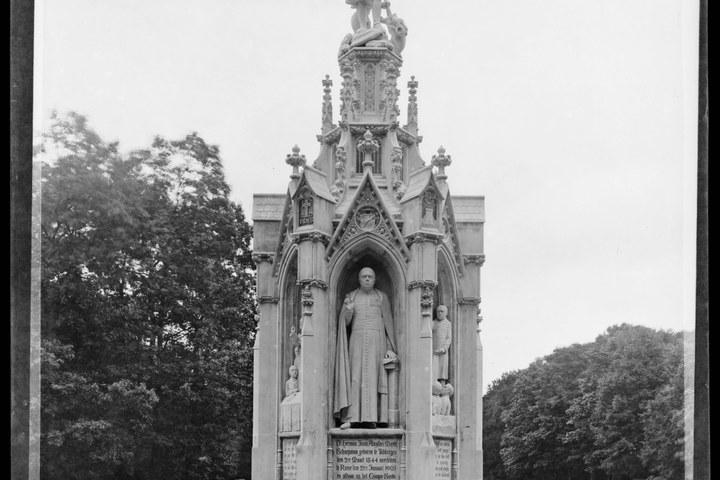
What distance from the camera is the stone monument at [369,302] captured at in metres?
16.5

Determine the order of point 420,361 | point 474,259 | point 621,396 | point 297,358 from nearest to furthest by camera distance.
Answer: point 420,361
point 297,358
point 474,259
point 621,396

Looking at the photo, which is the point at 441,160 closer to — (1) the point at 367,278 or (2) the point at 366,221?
(2) the point at 366,221

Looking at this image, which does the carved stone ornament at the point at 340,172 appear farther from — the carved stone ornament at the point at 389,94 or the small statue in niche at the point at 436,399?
the small statue in niche at the point at 436,399

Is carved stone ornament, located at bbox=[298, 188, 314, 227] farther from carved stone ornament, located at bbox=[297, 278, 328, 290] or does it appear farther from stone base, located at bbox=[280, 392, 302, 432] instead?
stone base, located at bbox=[280, 392, 302, 432]

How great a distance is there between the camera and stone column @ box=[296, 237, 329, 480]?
16344mm

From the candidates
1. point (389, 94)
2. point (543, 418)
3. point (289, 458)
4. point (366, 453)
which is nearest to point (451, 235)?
point (389, 94)

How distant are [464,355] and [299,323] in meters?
2.68

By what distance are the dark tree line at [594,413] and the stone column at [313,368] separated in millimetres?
Result: 13650

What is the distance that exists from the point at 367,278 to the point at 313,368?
1590mm

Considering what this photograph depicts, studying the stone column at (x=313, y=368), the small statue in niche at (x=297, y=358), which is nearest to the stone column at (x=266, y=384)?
the small statue in niche at (x=297, y=358)

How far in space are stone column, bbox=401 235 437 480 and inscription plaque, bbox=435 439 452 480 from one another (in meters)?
0.47

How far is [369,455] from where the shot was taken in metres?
16.5

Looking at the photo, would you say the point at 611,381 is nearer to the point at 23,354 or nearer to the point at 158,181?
the point at 158,181

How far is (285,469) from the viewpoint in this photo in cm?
1714
